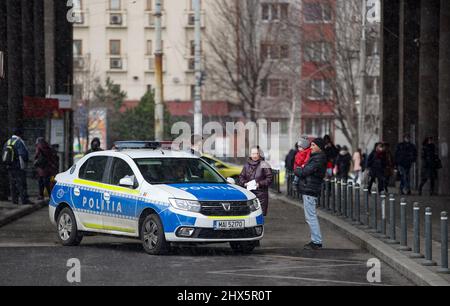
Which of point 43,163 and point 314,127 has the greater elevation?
point 43,163

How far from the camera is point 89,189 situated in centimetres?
2003

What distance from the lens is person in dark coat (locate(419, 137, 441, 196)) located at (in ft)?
121

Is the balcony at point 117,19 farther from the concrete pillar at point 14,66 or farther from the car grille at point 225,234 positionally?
the car grille at point 225,234

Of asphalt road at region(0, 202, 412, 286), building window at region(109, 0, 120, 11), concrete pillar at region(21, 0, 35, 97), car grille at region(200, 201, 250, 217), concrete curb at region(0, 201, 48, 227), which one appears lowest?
concrete curb at region(0, 201, 48, 227)

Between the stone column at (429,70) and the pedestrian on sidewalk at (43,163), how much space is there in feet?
43.7

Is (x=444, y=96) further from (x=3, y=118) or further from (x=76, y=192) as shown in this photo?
(x=76, y=192)

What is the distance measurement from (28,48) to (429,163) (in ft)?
43.6

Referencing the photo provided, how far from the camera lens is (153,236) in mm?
18641

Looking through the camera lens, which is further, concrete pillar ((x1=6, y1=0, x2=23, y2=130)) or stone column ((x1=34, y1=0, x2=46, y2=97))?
stone column ((x1=34, y1=0, x2=46, y2=97))

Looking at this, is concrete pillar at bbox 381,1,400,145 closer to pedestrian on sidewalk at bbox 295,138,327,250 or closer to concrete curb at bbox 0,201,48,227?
concrete curb at bbox 0,201,48,227

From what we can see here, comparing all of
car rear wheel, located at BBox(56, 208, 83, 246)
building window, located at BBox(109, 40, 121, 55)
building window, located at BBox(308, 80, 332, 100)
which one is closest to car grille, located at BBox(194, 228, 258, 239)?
car rear wheel, located at BBox(56, 208, 83, 246)

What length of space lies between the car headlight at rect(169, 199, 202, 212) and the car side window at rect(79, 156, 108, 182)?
2.06 m

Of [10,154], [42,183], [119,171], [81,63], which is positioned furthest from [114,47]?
[119,171]
